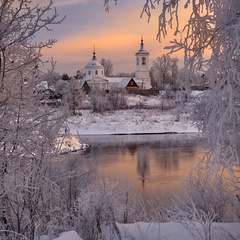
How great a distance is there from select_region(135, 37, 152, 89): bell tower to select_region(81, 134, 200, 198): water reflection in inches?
1964

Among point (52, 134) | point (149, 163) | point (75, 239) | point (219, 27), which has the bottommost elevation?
point (149, 163)

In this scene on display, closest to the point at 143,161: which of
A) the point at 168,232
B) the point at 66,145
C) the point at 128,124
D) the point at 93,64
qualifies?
the point at 66,145

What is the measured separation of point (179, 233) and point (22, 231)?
2225 mm

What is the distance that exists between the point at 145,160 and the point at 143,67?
62.4 m

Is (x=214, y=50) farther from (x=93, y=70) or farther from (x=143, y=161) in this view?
(x=93, y=70)

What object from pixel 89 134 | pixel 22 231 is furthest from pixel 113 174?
pixel 89 134

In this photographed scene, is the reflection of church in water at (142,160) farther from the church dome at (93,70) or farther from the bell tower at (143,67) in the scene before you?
the church dome at (93,70)

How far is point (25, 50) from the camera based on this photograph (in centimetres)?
783

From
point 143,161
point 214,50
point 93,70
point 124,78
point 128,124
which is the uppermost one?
point 93,70

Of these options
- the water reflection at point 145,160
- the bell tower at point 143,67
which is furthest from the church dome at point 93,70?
the water reflection at point 145,160

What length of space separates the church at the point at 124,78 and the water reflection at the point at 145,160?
148 feet

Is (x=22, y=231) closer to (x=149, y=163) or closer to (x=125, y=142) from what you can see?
(x=149, y=163)

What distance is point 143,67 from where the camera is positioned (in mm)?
79125

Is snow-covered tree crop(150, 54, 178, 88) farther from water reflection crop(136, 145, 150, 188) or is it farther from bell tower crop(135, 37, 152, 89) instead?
water reflection crop(136, 145, 150, 188)
